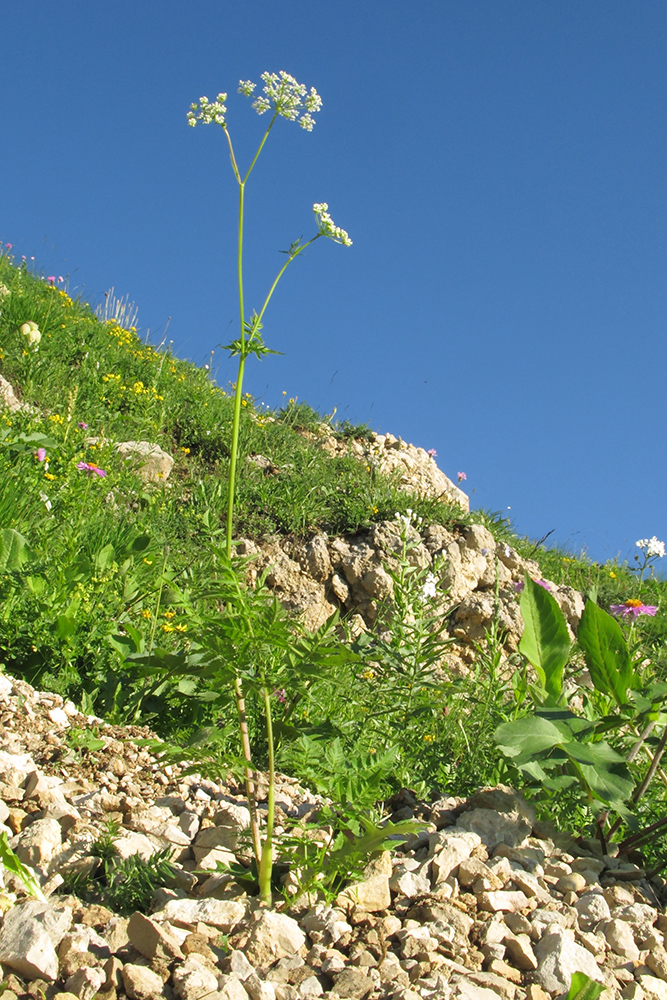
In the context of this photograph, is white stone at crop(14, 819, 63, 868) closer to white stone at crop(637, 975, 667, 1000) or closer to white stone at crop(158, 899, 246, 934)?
white stone at crop(158, 899, 246, 934)

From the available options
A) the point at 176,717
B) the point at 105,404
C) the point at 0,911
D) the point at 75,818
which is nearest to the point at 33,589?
the point at 176,717

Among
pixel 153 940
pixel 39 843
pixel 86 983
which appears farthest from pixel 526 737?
pixel 39 843

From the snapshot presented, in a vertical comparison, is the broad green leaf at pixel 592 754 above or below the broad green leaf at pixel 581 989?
above

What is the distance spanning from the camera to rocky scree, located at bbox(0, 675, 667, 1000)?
65.6 inches

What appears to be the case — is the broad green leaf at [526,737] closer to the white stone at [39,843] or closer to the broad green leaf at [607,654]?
the broad green leaf at [607,654]

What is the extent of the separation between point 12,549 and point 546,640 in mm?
2252

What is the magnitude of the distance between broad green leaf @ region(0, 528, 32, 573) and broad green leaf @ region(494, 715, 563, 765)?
87.0 inches

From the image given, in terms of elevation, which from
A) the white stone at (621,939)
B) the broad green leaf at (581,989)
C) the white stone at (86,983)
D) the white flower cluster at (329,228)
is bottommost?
the white stone at (86,983)

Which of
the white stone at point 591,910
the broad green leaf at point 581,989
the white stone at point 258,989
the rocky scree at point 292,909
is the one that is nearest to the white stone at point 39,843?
the rocky scree at point 292,909

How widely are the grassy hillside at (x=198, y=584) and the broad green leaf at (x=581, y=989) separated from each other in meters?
0.60

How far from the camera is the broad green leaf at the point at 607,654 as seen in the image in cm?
251

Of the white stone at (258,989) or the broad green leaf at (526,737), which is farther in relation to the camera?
the broad green leaf at (526,737)

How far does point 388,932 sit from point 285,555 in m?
4.76

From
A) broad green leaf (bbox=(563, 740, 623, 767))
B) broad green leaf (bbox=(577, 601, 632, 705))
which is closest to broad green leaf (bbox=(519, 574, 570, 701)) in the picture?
broad green leaf (bbox=(577, 601, 632, 705))
